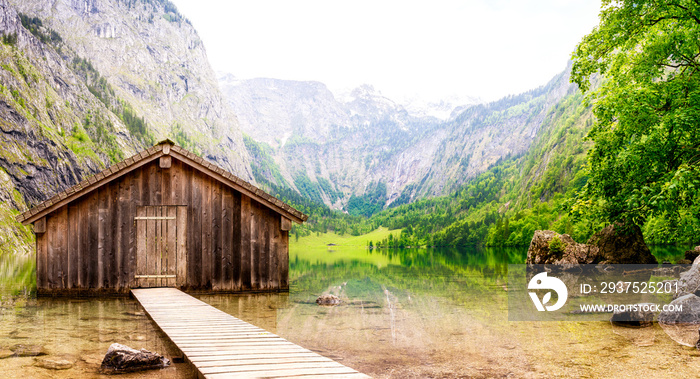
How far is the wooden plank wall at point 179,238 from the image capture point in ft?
57.0

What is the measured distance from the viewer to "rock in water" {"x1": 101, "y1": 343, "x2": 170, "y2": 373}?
8633mm

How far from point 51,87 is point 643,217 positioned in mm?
174495

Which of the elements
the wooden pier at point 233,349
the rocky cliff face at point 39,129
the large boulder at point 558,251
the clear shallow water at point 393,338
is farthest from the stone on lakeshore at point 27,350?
the rocky cliff face at point 39,129

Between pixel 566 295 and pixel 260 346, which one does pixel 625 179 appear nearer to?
pixel 566 295

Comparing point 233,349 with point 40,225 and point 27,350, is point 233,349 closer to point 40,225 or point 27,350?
point 27,350

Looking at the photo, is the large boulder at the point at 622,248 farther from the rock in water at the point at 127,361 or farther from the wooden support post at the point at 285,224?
the rock in water at the point at 127,361

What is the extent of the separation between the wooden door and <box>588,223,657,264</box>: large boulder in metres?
25.5

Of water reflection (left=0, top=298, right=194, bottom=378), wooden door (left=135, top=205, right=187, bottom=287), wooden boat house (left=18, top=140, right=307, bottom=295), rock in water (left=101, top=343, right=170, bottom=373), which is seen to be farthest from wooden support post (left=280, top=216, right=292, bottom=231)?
rock in water (left=101, top=343, right=170, bottom=373)

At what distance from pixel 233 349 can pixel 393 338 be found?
5420 mm

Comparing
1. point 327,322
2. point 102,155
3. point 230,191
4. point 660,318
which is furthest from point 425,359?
point 102,155

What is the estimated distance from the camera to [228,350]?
813 centimetres

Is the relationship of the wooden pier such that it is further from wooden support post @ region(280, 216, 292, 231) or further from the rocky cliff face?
the rocky cliff face

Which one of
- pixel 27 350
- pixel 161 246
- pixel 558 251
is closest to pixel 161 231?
pixel 161 246

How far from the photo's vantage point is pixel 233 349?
8.21m
